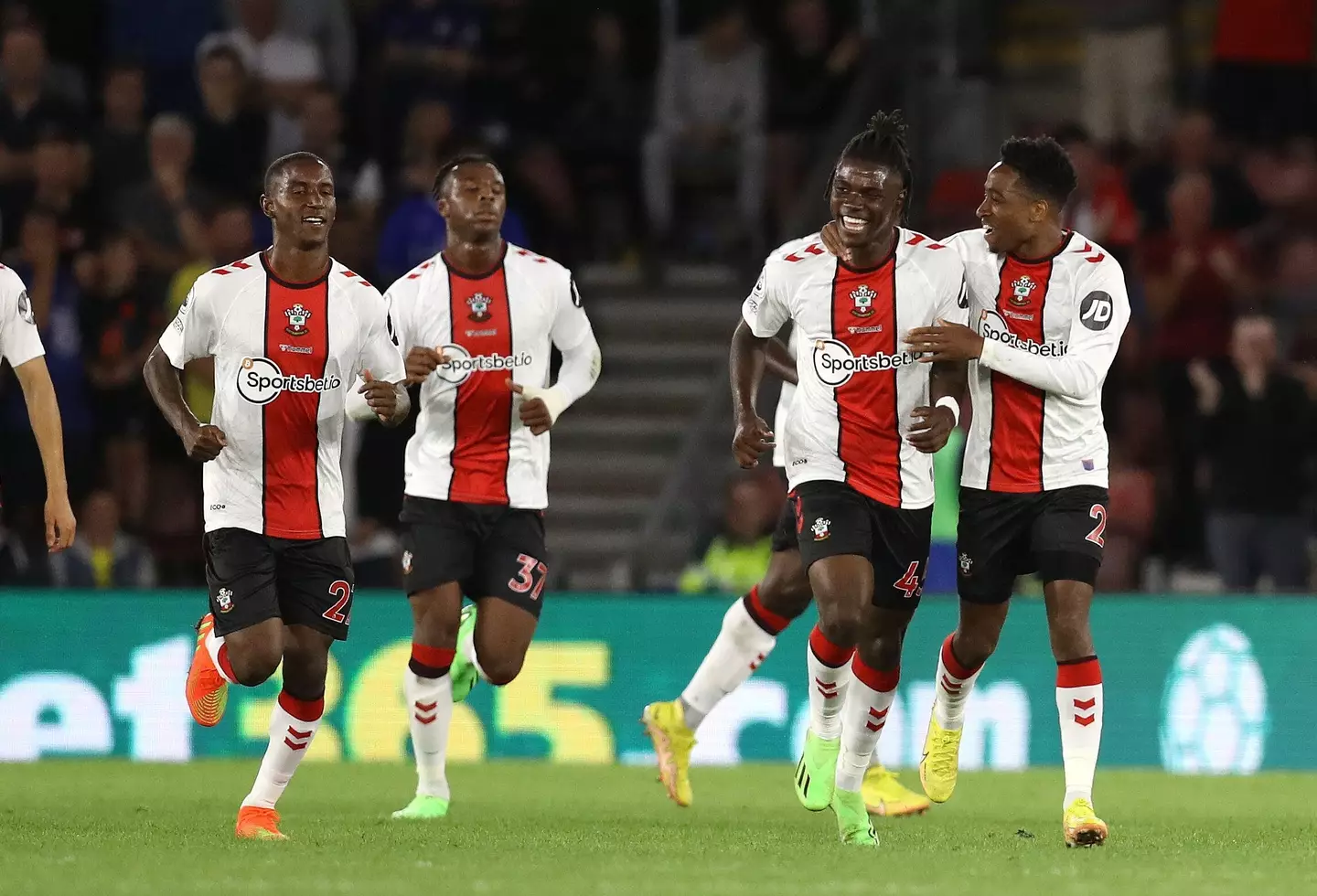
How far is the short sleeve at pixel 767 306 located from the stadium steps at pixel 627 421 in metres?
5.85

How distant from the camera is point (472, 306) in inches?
361

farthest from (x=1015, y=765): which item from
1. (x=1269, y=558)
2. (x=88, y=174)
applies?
(x=88, y=174)

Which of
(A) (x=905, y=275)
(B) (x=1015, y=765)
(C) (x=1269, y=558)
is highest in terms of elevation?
(A) (x=905, y=275)

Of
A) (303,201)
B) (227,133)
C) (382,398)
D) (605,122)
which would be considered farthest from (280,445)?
(605,122)

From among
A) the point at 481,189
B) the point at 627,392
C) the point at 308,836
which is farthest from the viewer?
the point at 627,392

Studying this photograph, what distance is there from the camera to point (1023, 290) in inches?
328

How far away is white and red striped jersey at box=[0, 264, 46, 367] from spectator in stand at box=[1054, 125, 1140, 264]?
8234mm

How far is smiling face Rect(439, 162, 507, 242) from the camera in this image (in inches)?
356

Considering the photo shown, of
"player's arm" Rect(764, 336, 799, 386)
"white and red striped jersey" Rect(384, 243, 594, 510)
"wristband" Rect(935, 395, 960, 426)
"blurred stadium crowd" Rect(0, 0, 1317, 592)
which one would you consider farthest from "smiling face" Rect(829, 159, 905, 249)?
"blurred stadium crowd" Rect(0, 0, 1317, 592)

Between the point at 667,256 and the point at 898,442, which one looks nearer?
the point at 898,442

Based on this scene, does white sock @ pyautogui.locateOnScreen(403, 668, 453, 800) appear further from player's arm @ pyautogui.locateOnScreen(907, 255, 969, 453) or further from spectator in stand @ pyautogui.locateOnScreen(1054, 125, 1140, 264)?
spectator in stand @ pyautogui.locateOnScreen(1054, 125, 1140, 264)

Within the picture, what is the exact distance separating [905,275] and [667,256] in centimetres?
854

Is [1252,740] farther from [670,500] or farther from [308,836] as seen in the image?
[308,836]

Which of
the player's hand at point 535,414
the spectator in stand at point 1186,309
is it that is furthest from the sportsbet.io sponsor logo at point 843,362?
the spectator in stand at point 1186,309
